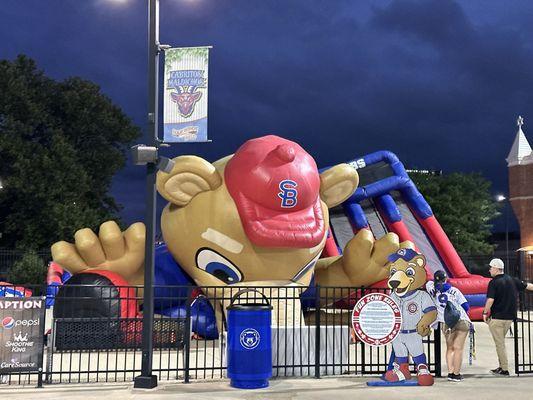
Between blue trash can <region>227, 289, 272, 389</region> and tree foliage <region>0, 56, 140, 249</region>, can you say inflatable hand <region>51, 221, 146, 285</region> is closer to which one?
blue trash can <region>227, 289, 272, 389</region>

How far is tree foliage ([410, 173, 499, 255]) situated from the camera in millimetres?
44125

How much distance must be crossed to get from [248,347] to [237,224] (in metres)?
4.70

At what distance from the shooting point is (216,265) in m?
13.0

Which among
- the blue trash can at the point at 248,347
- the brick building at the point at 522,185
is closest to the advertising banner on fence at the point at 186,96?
the blue trash can at the point at 248,347

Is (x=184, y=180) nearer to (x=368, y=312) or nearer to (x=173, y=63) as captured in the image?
(x=173, y=63)

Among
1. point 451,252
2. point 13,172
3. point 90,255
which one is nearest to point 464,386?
point 90,255

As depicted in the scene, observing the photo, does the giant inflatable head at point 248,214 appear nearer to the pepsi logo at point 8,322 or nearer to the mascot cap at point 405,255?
the mascot cap at point 405,255

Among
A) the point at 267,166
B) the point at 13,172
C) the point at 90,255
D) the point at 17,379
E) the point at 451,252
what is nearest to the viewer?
the point at 17,379

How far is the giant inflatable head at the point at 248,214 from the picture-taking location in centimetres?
1234

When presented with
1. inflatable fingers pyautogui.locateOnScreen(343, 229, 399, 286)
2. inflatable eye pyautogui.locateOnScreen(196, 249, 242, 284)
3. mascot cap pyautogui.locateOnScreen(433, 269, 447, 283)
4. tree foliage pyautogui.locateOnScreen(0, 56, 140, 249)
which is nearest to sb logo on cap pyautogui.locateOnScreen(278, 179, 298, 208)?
inflatable eye pyautogui.locateOnScreen(196, 249, 242, 284)

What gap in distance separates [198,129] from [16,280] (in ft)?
74.0

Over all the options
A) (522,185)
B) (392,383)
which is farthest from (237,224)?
(522,185)

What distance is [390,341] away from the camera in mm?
8547

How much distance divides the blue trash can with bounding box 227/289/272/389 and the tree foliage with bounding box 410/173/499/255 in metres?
38.3
